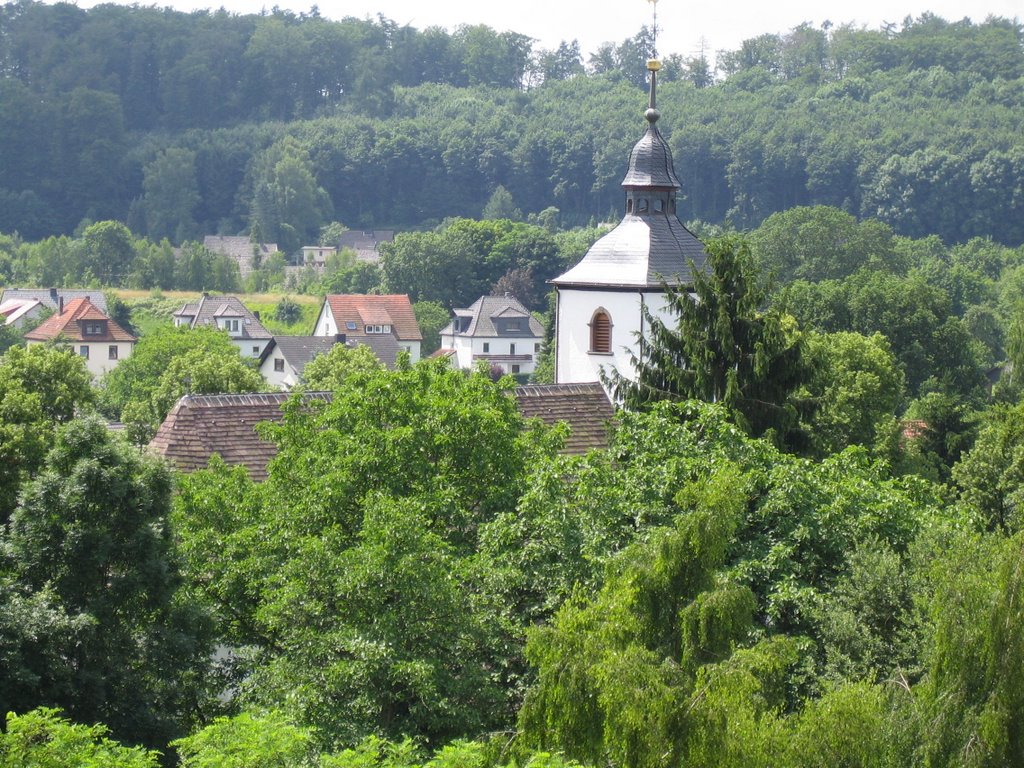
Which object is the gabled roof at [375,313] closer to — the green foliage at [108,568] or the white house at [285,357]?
the white house at [285,357]

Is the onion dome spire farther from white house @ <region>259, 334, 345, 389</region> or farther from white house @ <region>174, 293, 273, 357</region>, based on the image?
white house @ <region>174, 293, 273, 357</region>

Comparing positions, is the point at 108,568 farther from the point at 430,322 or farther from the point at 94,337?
the point at 430,322

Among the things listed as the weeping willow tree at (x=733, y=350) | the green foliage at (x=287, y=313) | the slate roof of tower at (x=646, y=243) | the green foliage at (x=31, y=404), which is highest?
the slate roof of tower at (x=646, y=243)

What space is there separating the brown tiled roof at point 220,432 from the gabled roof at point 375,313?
68.9 meters

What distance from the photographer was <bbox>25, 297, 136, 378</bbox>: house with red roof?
86.1m

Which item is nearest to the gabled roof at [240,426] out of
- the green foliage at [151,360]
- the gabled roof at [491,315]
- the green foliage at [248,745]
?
the green foliage at [248,745]

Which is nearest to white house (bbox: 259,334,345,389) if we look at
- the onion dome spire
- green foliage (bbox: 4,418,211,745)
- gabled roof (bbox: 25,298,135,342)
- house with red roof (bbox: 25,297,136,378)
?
house with red roof (bbox: 25,297,136,378)

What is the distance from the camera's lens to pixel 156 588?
1866 cm

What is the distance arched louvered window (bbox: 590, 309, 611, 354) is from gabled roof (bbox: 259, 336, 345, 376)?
44.4 meters

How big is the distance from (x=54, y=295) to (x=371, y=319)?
20978 mm

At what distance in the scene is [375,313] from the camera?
9788cm

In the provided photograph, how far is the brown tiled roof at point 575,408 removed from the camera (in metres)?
27.9

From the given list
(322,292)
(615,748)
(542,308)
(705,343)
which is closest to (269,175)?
(322,292)

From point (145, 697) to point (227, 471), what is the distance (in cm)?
533
